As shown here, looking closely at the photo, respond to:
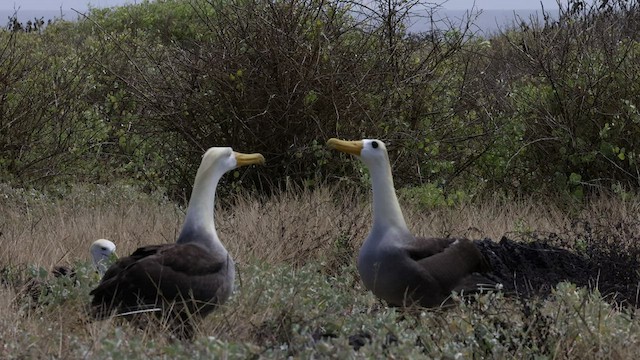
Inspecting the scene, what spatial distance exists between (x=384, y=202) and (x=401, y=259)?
29 cm

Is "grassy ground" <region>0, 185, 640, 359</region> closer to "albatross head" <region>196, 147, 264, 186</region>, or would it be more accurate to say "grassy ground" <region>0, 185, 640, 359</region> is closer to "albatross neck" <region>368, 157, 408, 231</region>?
"albatross neck" <region>368, 157, 408, 231</region>

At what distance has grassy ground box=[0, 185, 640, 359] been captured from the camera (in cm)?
400

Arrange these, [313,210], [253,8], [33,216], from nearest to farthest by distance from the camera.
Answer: [313,210] → [33,216] → [253,8]

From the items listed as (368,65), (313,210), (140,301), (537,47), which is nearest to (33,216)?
(313,210)

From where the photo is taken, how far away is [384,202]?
195 inches

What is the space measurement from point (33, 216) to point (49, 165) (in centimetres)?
226

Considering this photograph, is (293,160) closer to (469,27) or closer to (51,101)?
(469,27)

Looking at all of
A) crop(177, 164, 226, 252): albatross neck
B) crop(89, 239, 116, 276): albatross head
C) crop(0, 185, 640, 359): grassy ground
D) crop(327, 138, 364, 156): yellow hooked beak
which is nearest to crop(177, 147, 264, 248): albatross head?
crop(177, 164, 226, 252): albatross neck

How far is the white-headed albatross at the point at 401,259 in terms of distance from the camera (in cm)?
479

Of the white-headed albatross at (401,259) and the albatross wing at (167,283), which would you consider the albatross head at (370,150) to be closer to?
the white-headed albatross at (401,259)

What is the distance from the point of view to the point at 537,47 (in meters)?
8.85

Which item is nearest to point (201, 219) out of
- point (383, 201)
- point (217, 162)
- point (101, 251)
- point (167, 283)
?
point (217, 162)

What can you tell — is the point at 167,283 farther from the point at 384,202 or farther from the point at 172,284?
the point at 384,202

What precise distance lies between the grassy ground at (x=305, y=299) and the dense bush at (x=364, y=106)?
642 millimetres
